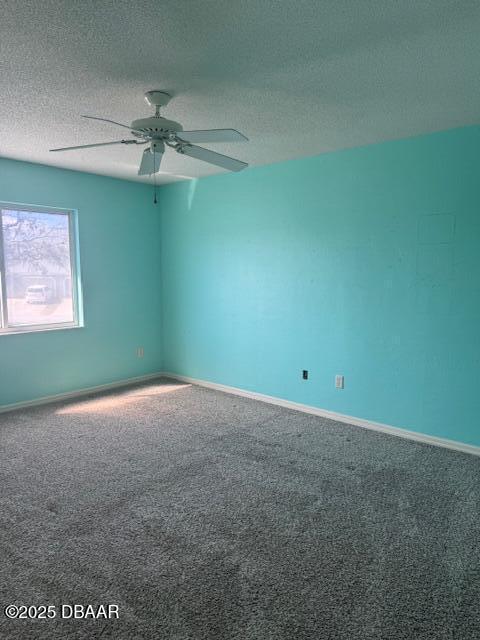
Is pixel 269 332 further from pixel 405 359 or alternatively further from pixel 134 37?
pixel 134 37

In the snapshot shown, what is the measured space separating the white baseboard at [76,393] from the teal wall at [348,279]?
691mm

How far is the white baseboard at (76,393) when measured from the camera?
4277 mm

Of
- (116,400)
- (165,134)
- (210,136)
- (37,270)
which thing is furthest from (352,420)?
(37,270)

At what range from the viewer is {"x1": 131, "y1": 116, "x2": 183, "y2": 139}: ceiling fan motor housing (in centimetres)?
229

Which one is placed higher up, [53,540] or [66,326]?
[66,326]

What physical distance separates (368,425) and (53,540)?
2643 millimetres

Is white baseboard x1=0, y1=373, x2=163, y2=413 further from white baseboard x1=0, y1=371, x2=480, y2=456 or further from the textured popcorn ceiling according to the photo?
the textured popcorn ceiling

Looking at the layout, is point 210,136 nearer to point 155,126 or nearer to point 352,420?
point 155,126

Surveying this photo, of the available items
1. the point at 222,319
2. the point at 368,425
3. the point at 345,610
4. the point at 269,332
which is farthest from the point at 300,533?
the point at 222,319

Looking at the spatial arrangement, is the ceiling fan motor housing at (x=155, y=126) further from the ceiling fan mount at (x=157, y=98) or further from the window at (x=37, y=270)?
the window at (x=37, y=270)

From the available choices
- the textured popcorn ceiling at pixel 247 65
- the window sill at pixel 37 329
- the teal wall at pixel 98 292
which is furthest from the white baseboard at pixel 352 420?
the textured popcorn ceiling at pixel 247 65

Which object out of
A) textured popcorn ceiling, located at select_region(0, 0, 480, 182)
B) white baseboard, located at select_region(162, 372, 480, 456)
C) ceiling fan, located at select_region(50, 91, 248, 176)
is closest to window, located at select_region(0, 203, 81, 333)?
textured popcorn ceiling, located at select_region(0, 0, 480, 182)

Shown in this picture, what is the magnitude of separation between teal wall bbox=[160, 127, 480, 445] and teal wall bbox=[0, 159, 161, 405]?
0.49 meters

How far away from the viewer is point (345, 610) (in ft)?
5.79
